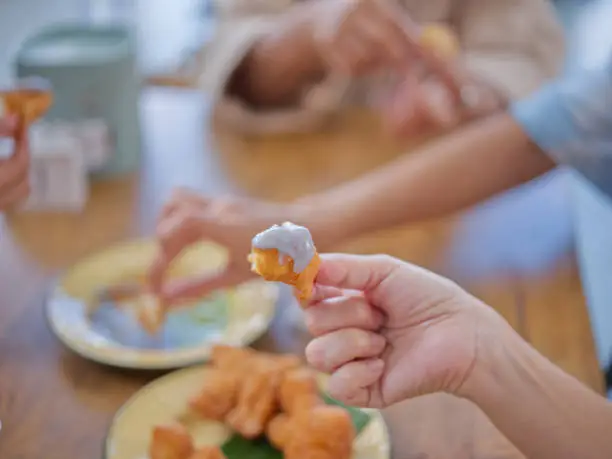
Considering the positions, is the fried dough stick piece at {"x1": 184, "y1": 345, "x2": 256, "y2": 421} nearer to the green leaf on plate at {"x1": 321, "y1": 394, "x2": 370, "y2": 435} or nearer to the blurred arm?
the green leaf on plate at {"x1": 321, "y1": 394, "x2": 370, "y2": 435}

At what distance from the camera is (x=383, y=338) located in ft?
1.79

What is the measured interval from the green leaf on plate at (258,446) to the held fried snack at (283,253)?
22 centimetres

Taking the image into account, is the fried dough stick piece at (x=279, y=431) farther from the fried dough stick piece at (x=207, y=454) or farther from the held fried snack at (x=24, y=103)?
the held fried snack at (x=24, y=103)

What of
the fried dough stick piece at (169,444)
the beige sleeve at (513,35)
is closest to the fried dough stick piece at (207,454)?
the fried dough stick piece at (169,444)

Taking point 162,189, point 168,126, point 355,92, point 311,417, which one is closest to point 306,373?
point 311,417

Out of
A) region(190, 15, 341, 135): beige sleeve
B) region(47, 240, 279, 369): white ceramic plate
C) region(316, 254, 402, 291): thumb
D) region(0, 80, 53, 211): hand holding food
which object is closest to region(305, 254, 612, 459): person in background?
region(316, 254, 402, 291): thumb

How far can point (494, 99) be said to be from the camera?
1.28m

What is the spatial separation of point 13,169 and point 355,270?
0.48 m

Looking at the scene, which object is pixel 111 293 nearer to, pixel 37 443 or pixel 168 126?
pixel 37 443

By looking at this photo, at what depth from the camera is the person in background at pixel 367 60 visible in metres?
1.12

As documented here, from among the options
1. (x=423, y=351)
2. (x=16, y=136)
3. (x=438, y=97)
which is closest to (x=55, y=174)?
(x=16, y=136)

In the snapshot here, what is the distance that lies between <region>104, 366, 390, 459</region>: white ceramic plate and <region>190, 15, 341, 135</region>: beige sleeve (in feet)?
2.11

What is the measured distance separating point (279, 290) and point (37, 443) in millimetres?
310

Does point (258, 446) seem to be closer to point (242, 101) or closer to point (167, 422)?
point (167, 422)
